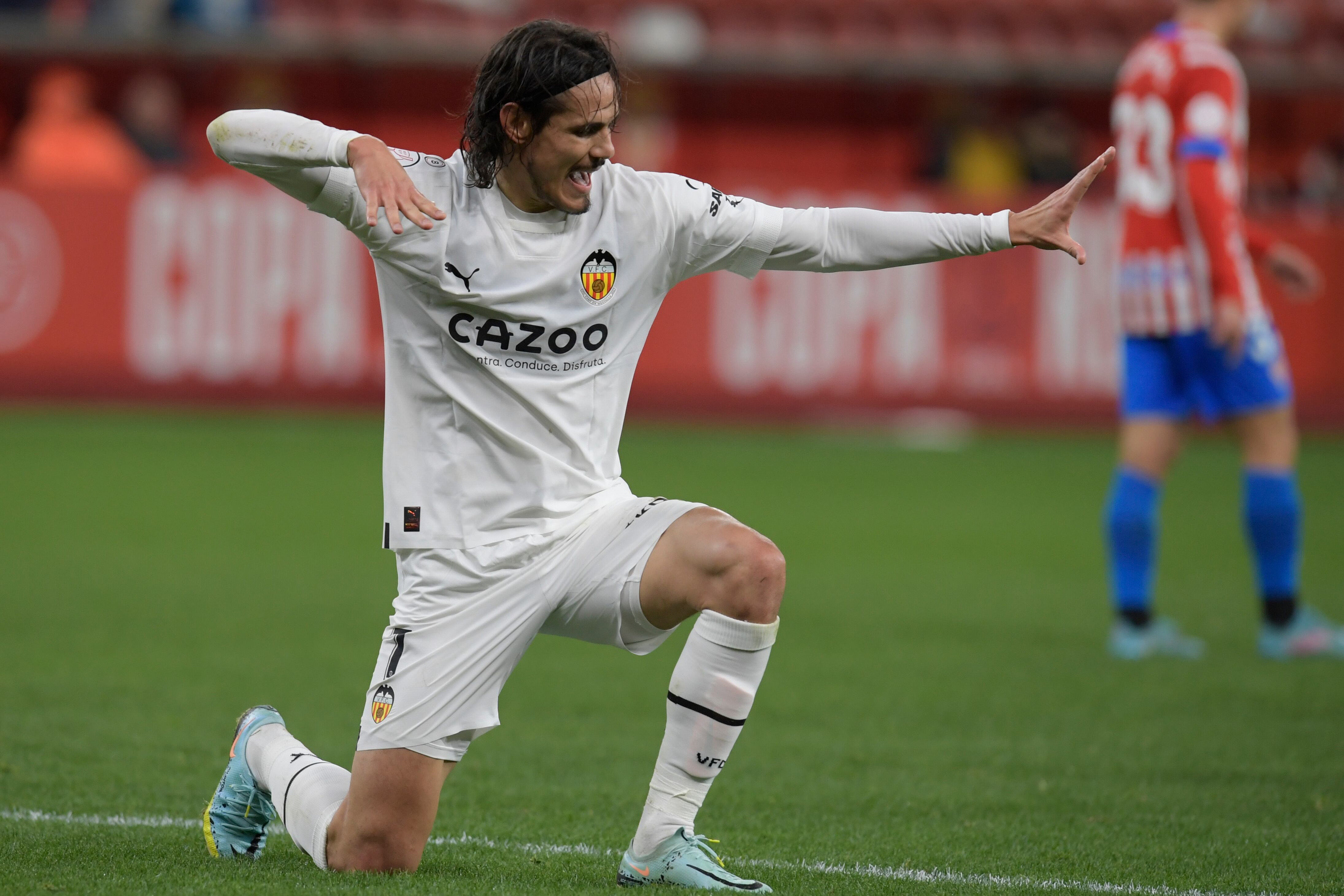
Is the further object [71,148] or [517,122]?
[71,148]

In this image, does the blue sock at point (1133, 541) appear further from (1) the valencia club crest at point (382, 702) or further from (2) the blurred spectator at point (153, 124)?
(2) the blurred spectator at point (153, 124)

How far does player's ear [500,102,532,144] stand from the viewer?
380 cm

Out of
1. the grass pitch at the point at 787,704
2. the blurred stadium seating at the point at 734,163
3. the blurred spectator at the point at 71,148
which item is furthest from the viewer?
the blurred spectator at the point at 71,148

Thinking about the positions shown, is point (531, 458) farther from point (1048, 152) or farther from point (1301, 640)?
point (1048, 152)

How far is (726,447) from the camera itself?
14.0 meters

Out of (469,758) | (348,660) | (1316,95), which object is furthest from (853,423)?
(469,758)

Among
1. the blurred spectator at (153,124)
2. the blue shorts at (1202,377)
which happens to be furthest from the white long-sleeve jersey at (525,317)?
the blurred spectator at (153,124)

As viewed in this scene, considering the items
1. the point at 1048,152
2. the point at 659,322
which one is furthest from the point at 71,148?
the point at 1048,152

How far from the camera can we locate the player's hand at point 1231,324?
6574 mm

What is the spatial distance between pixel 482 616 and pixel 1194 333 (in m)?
4.05

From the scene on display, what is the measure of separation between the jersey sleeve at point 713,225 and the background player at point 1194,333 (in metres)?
3.17

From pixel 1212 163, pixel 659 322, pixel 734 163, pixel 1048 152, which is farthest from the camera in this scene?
pixel 734 163

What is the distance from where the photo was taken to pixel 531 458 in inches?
155

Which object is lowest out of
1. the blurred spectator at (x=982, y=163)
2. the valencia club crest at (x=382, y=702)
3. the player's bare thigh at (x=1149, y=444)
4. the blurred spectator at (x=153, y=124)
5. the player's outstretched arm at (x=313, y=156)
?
the valencia club crest at (x=382, y=702)
